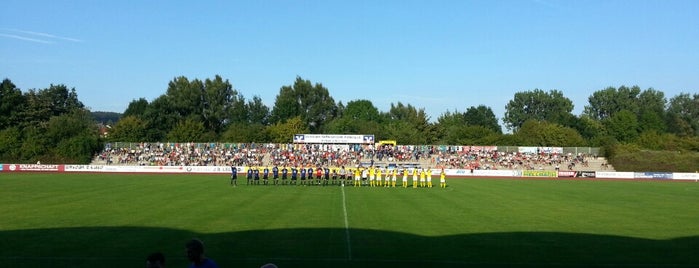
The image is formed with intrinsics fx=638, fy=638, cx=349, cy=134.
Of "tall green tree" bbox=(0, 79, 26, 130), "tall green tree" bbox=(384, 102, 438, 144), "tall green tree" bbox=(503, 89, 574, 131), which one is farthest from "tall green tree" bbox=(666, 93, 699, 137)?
"tall green tree" bbox=(0, 79, 26, 130)

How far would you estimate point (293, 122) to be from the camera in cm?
9362

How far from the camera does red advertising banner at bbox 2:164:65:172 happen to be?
196 feet

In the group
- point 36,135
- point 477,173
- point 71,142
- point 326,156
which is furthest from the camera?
point 326,156

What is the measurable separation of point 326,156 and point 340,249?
58738mm

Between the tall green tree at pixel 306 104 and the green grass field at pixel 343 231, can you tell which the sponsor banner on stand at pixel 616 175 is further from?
the tall green tree at pixel 306 104

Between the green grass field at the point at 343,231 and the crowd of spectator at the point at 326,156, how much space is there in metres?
41.2

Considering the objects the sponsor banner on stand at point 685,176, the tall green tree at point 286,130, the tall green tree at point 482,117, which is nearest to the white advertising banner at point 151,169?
the tall green tree at point 286,130

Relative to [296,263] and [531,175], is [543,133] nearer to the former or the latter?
[531,175]

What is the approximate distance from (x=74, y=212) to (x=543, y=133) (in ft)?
263

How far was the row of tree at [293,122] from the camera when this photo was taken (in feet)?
249

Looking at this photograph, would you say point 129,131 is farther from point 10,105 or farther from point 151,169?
point 151,169

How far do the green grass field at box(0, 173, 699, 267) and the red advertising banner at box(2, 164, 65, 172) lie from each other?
110ft

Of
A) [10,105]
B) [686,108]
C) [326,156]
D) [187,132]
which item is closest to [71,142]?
[187,132]

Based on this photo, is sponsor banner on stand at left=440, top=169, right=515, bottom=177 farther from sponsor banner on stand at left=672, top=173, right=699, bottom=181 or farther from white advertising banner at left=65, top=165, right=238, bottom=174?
white advertising banner at left=65, top=165, right=238, bottom=174
